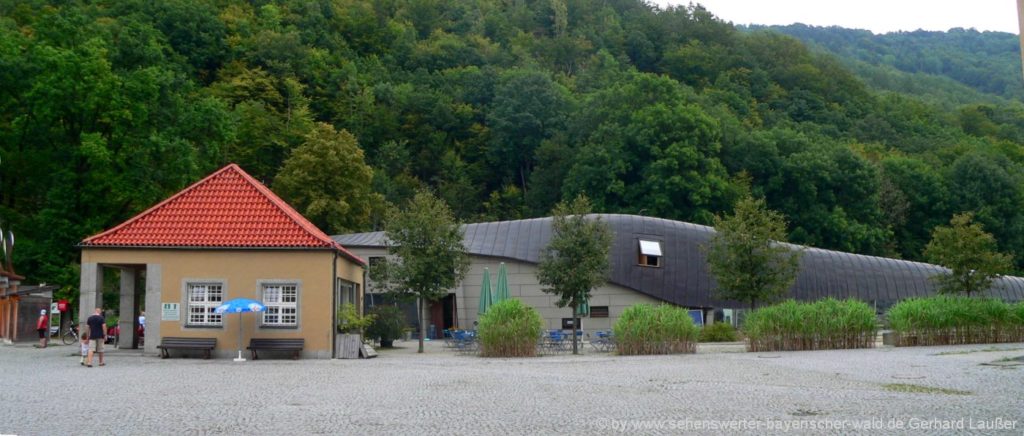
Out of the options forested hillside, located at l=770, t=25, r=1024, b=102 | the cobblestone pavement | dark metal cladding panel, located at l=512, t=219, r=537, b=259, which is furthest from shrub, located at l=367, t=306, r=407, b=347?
forested hillside, located at l=770, t=25, r=1024, b=102

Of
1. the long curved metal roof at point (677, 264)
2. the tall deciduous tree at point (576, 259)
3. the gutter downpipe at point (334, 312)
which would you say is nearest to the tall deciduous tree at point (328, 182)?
the long curved metal roof at point (677, 264)

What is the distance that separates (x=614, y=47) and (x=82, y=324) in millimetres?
88003

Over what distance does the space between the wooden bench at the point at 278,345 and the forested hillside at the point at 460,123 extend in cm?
1571

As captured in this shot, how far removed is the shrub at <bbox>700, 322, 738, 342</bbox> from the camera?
35.3 meters

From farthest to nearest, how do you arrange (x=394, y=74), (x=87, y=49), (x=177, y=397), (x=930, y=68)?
(x=930, y=68) → (x=394, y=74) → (x=87, y=49) → (x=177, y=397)

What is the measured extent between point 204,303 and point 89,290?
308 cm

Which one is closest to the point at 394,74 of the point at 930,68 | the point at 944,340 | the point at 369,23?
the point at 369,23

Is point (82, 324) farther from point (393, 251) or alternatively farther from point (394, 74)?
point (394, 74)

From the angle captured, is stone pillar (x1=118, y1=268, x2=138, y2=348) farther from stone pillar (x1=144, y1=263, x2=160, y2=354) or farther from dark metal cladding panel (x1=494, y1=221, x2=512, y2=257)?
dark metal cladding panel (x1=494, y1=221, x2=512, y2=257)

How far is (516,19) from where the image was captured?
11462 cm

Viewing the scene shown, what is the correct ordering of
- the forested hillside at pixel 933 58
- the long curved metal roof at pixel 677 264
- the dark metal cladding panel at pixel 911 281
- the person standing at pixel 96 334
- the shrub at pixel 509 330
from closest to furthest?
the person standing at pixel 96 334 < the shrub at pixel 509 330 < the long curved metal roof at pixel 677 264 < the dark metal cladding panel at pixel 911 281 < the forested hillside at pixel 933 58

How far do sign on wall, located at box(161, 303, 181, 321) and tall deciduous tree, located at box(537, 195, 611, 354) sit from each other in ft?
33.9

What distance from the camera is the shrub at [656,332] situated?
85.1 ft

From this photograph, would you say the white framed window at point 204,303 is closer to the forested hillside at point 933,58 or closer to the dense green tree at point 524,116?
the dense green tree at point 524,116
